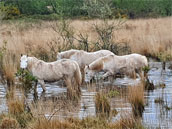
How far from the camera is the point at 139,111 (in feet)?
31.4

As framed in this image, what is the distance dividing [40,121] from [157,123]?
2.24 meters

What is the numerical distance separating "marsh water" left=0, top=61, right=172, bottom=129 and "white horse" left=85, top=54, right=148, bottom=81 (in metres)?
0.42

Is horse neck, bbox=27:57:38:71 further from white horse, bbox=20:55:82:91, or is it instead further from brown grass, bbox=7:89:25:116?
brown grass, bbox=7:89:25:116

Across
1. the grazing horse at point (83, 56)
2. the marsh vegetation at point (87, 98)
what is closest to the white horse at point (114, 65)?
the marsh vegetation at point (87, 98)

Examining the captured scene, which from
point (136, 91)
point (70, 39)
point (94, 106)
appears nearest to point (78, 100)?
point (94, 106)

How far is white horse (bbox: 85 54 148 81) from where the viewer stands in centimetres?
1360

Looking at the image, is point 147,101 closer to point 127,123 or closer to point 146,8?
point 127,123

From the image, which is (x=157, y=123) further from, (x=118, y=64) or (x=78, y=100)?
(x=118, y=64)

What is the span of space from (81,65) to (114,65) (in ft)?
5.35

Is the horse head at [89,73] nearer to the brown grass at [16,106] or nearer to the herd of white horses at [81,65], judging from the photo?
the herd of white horses at [81,65]

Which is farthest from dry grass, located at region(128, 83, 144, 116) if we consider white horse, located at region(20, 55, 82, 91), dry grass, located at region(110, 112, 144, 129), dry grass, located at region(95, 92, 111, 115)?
white horse, located at region(20, 55, 82, 91)

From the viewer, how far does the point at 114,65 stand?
1363 centimetres

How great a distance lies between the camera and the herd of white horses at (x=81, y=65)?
12094 mm

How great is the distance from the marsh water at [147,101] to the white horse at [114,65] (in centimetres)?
42
